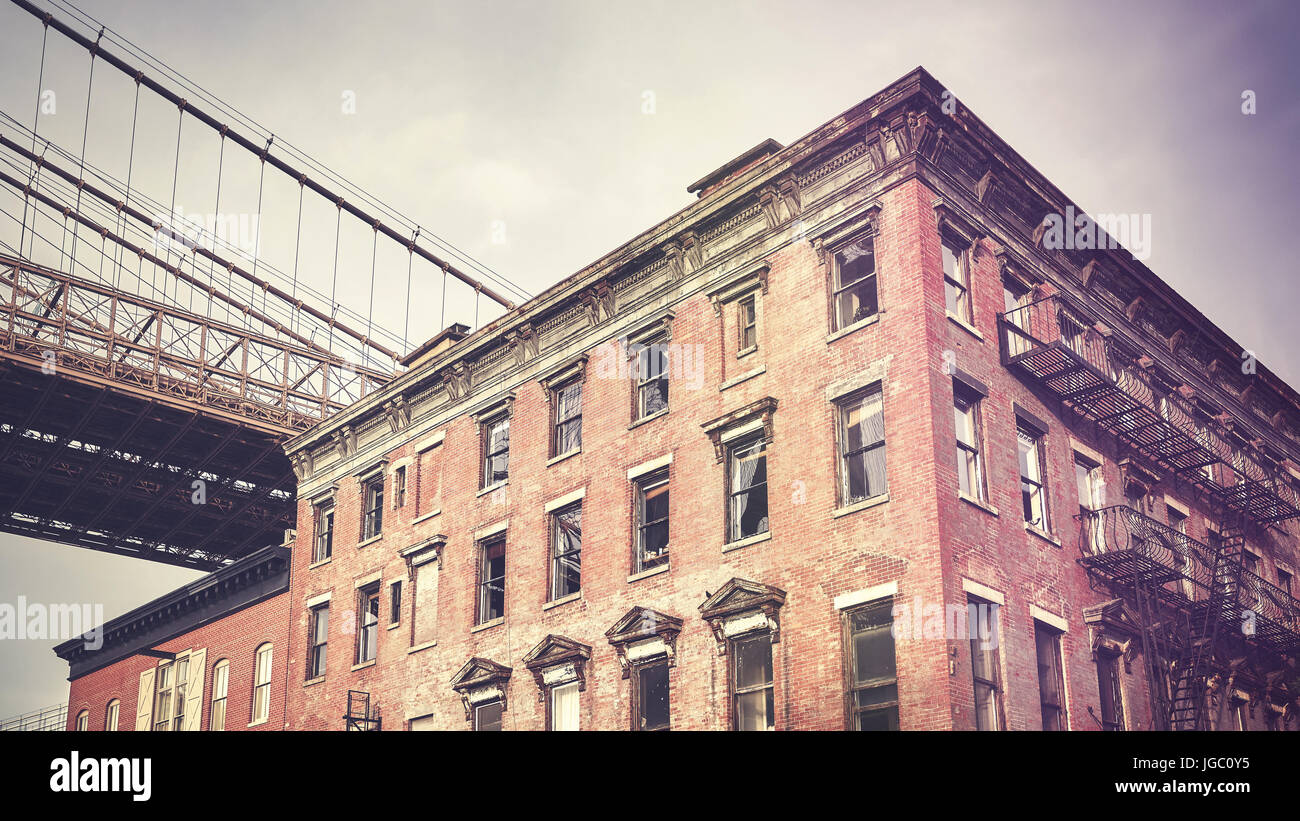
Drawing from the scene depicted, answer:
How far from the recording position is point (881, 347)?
2269cm

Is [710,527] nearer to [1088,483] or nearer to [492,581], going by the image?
[492,581]

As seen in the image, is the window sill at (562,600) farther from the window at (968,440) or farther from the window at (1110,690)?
the window at (1110,690)

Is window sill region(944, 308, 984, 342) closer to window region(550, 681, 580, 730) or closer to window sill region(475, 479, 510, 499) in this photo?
window region(550, 681, 580, 730)

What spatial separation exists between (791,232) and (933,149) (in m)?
3.24

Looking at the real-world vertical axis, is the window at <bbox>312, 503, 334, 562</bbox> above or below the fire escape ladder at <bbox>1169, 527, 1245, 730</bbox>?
above

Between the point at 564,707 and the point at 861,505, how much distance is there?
28.7 feet

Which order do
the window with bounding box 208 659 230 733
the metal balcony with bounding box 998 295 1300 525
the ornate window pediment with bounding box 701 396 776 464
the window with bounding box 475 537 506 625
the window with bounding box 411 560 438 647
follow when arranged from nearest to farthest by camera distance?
the ornate window pediment with bounding box 701 396 776 464 → the metal balcony with bounding box 998 295 1300 525 → the window with bounding box 475 537 506 625 → the window with bounding box 411 560 438 647 → the window with bounding box 208 659 230 733

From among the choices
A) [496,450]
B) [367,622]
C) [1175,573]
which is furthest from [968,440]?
[367,622]

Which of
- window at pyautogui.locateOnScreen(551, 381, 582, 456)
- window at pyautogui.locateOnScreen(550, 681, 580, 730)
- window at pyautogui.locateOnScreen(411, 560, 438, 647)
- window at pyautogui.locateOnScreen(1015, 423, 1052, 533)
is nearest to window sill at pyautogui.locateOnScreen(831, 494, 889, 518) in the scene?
window at pyautogui.locateOnScreen(1015, 423, 1052, 533)

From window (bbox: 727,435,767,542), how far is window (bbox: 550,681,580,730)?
17.7 feet

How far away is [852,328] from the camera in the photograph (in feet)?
76.3

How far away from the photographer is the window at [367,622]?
109ft

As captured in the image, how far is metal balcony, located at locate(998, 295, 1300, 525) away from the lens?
24.7 meters
